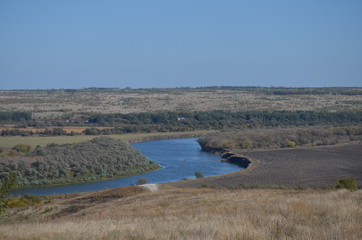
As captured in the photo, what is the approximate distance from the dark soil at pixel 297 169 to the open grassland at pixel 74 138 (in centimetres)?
1772

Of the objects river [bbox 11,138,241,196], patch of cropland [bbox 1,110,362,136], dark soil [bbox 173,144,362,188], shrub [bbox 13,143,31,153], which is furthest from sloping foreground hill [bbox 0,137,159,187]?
patch of cropland [bbox 1,110,362,136]

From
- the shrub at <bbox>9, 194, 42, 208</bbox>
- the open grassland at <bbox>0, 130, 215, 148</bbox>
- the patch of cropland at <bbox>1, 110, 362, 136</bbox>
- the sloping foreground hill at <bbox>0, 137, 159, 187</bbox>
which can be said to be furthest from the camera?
the patch of cropland at <bbox>1, 110, 362, 136</bbox>

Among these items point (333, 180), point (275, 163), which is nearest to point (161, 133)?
point (275, 163)

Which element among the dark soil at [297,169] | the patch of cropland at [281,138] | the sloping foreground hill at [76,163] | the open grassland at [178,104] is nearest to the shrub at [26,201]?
the dark soil at [297,169]

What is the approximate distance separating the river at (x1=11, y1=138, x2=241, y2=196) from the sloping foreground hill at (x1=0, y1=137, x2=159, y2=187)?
131cm

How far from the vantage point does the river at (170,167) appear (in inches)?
1457

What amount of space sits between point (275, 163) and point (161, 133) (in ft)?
97.1

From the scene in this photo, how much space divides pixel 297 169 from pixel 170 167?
10.2 meters

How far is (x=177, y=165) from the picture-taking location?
45.2m

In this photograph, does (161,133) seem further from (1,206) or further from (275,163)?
(1,206)

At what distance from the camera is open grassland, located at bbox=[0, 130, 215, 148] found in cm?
5334

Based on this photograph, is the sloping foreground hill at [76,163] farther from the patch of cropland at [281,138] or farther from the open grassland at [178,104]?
the open grassland at [178,104]

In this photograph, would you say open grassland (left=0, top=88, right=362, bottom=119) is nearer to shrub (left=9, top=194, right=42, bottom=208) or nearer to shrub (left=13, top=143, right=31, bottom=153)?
shrub (left=13, top=143, right=31, bottom=153)

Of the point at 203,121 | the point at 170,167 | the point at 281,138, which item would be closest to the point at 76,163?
the point at 170,167
